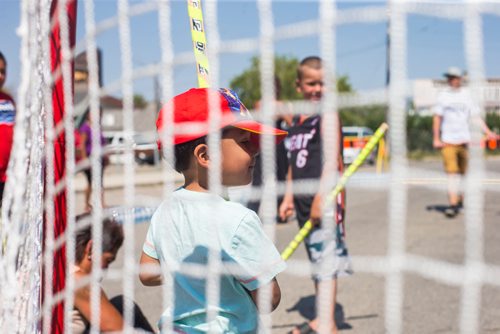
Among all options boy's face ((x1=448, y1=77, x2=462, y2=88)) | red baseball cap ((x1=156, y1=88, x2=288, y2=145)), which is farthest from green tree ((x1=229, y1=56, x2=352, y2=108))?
red baseball cap ((x1=156, y1=88, x2=288, y2=145))

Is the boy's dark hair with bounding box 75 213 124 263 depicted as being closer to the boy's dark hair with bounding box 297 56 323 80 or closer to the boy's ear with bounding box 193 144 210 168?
the boy's ear with bounding box 193 144 210 168

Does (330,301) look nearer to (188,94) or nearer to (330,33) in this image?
(188,94)

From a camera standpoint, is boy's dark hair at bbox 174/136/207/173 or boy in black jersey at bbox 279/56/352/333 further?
boy in black jersey at bbox 279/56/352/333

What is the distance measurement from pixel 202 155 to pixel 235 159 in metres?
0.08

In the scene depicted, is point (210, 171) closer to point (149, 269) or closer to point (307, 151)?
point (149, 269)

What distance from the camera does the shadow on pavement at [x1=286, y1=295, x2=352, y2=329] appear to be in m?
3.07

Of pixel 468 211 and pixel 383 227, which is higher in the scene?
pixel 468 211

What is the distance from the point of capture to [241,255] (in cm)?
153

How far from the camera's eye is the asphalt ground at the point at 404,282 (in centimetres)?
218

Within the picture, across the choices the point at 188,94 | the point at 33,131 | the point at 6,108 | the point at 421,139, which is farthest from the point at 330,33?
the point at 421,139

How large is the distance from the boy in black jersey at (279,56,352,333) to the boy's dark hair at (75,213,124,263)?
759 millimetres

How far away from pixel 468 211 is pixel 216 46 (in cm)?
70

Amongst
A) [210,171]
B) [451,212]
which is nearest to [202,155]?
[210,171]

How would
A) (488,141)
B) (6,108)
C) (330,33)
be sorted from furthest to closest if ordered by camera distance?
(6,108), (488,141), (330,33)
